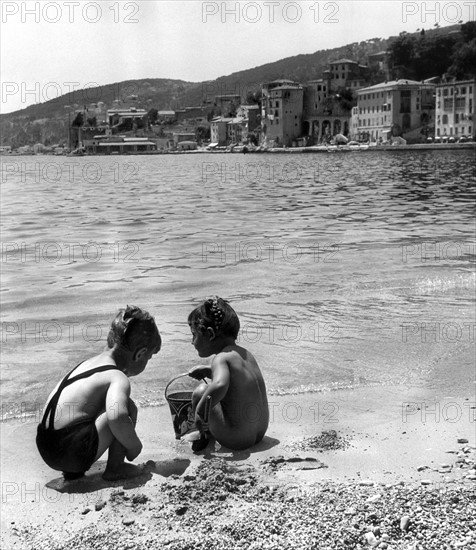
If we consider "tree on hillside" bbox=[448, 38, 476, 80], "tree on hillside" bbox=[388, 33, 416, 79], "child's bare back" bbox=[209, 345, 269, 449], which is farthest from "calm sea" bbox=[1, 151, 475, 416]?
"tree on hillside" bbox=[388, 33, 416, 79]

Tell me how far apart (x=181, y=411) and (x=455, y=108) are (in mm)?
118066

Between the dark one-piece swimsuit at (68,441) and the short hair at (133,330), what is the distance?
0.68ft

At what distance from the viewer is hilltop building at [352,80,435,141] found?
418 ft

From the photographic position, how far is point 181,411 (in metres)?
5.12

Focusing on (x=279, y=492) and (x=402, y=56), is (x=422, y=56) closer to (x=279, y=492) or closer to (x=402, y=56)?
(x=402, y=56)

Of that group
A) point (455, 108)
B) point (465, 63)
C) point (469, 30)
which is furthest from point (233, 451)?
point (469, 30)

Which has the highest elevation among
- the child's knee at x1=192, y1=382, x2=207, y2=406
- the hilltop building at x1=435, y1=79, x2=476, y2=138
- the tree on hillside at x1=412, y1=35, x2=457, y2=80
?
the tree on hillside at x1=412, y1=35, x2=457, y2=80

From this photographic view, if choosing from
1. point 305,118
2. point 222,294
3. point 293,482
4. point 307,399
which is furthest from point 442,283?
point 305,118

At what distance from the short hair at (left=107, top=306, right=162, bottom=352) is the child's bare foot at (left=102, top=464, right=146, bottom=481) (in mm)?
692

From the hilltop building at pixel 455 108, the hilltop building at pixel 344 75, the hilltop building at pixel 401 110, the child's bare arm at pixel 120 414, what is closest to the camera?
the child's bare arm at pixel 120 414

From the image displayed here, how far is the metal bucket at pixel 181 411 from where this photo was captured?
16.7ft

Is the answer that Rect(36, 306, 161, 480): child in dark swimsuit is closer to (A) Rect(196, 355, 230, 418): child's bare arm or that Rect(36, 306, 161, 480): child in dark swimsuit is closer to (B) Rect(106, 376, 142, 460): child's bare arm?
(B) Rect(106, 376, 142, 460): child's bare arm

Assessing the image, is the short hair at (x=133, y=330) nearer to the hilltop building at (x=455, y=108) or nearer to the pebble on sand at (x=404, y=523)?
the pebble on sand at (x=404, y=523)

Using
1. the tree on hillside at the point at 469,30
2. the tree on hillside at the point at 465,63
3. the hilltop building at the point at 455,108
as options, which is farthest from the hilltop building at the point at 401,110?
the tree on hillside at the point at 469,30
